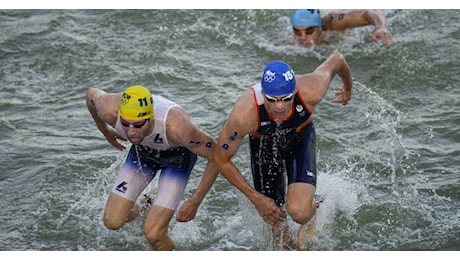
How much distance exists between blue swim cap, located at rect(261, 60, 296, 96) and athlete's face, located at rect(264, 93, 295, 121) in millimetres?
47

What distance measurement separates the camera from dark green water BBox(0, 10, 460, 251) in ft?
33.1

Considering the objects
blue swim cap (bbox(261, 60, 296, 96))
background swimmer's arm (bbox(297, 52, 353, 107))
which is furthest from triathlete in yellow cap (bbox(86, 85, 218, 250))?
background swimmer's arm (bbox(297, 52, 353, 107))

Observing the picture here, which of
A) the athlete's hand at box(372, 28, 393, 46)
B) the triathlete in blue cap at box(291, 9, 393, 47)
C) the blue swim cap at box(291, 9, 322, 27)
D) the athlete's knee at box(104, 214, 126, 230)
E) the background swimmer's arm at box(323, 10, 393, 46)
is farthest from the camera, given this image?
the blue swim cap at box(291, 9, 322, 27)

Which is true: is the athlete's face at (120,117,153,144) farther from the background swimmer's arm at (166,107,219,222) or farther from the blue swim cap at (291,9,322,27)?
the blue swim cap at (291,9,322,27)

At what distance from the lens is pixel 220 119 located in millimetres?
12844

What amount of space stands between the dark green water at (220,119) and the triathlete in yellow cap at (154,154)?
2.51 ft

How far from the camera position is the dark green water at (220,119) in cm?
1009

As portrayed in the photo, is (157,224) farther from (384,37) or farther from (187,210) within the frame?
(384,37)

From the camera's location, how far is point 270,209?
870 centimetres

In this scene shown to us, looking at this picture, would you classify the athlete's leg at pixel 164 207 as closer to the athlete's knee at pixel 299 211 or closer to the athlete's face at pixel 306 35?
the athlete's knee at pixel 299 211

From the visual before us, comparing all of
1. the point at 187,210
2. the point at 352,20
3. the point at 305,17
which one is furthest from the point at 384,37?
the point at 187,210

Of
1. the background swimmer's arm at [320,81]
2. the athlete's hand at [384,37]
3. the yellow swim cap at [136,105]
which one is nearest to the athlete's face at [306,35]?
the athlete's hand at [384,37]

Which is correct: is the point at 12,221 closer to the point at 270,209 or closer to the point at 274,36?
the point at 270,209

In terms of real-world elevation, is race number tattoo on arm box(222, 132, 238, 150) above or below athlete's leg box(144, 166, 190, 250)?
above
